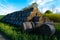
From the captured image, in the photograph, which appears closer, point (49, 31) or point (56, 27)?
point (49, 31)

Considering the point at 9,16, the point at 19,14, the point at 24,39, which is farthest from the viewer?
the point at 9,16

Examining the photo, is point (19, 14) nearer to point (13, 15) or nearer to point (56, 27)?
point (13, 15)

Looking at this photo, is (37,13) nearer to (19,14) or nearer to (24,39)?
(19,14)

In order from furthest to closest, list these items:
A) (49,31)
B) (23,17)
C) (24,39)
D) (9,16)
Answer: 1. (9,16)
2. (23,17)
3. (49,31)
4. (24,39)

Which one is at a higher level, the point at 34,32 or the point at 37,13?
the point at 37,13

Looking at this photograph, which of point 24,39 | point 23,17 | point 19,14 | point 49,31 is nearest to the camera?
point 24,39

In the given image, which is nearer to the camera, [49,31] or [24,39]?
[24,39]

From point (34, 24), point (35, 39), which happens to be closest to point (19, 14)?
point (34, 24)

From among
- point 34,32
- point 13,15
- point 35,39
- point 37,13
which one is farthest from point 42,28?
point 13,15

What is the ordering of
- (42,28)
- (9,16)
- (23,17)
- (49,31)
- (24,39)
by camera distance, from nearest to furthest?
(24,39) < (49,31) < (42,28) < (23,17) < (9,16)

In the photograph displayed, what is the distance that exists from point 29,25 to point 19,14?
4105mm

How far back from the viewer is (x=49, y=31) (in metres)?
10.4

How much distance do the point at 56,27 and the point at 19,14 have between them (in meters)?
4.87

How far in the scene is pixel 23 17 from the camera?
14477 mm
